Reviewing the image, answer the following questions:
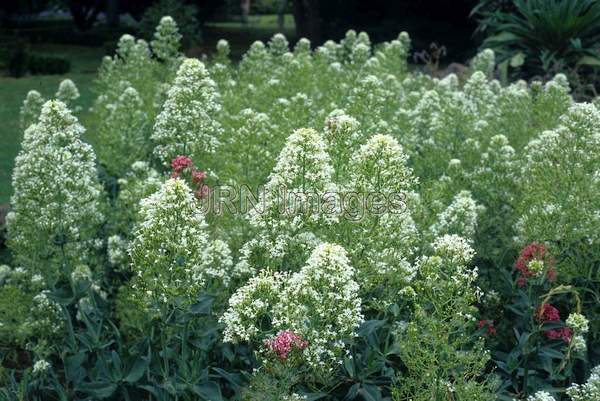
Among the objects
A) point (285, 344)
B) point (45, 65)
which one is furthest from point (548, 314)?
point (45, 65)

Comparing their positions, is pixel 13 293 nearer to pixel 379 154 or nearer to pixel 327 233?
pixel 327 233

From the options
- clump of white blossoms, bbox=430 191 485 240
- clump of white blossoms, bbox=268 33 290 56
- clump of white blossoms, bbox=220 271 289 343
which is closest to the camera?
clump of white blossoms, bbox=220 271 289 343

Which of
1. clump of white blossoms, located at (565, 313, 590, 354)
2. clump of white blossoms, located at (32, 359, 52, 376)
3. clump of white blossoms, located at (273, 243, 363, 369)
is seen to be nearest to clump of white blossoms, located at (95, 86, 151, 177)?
clump of white blossoms, located at (32, 359, 52, 376)

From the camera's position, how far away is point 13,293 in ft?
15.6

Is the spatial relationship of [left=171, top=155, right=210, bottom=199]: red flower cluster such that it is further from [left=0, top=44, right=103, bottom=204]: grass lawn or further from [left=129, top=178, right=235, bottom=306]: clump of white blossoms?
[left=0, top=44, right=103, bottom=204]: grass lawn

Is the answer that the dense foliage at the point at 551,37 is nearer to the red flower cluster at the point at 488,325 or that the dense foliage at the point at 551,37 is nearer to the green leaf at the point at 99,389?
the red flower cluster at the point at 488,325

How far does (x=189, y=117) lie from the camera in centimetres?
552

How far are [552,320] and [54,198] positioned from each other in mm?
2625

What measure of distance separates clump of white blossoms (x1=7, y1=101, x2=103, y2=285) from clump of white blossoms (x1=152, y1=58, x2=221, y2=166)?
2.47ft

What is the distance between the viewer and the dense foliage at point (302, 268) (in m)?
3.55

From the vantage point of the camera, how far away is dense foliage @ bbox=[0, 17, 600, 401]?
3.55 m

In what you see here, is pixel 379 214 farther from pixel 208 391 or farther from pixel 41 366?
pixel 41 366

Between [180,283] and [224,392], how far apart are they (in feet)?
2.88

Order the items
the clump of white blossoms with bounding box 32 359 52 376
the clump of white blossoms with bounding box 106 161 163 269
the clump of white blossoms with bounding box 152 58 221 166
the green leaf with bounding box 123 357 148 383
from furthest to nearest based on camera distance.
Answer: the clump of white blossoms with bounding box 152 58 221 166 → the clump of white blossoms with bounding box 106 161 163 269 → the clump of white blossoms with bounding box 32 359 52 376 → the green leaf with bounding box 123 357 148 383
